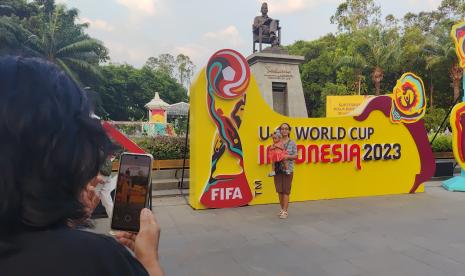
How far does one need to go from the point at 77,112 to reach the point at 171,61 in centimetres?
6183

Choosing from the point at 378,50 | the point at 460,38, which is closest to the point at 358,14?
the point at 378,50

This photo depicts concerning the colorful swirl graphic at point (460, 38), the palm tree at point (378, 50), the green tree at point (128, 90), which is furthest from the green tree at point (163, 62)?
the colorful swirl graphic at point (460, 38)

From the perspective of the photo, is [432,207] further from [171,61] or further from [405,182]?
[171,61]

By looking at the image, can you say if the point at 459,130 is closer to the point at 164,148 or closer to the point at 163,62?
the point at 164,148

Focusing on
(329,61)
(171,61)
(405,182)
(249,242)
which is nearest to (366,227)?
(249,242)

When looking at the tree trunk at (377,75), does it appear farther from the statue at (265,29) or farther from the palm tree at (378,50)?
the statue at (265,29)

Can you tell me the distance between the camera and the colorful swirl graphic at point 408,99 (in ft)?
25.2

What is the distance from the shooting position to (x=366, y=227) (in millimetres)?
5250

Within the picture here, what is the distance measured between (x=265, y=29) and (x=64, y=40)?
18.5 metres

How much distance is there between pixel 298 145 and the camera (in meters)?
7.05

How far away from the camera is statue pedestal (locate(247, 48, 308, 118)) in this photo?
432 inches

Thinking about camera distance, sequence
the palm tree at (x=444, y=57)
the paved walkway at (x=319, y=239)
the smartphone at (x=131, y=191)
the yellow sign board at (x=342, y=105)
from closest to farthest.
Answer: the smartphone at (x=131, y=191)
the paved walkway at (x=319, y=239)
the yellow sign board at (x=342, y=105)
the palm tree at (x=444, y=57)

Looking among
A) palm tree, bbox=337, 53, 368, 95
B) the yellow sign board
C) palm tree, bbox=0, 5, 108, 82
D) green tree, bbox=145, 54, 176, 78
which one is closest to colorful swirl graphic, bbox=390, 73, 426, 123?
the yellow sign board

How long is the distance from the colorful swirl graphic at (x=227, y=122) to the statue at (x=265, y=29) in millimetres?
5533
